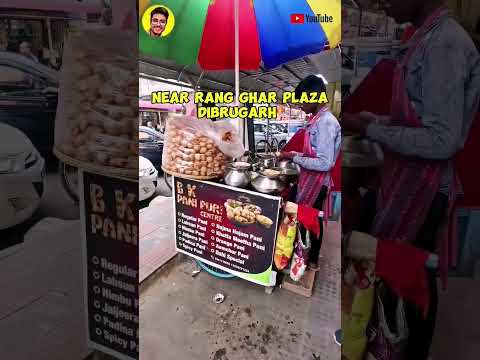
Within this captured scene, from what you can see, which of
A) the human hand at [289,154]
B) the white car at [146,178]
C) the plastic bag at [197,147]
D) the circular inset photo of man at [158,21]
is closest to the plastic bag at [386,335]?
the human hand at [289,154]

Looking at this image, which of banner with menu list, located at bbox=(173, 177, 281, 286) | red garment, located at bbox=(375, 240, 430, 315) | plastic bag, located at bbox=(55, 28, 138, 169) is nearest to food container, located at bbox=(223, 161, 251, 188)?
banner with menu list, located at bbox=(173, 177, 281, 286)

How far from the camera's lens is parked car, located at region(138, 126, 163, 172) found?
25.9 inches

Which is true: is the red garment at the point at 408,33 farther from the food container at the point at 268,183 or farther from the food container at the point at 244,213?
the food container at the point at 244,213

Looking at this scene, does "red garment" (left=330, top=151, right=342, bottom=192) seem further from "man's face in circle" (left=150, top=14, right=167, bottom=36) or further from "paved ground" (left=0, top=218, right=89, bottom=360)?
"paved ground" (left=0, top=218, right=89, bottom=360)

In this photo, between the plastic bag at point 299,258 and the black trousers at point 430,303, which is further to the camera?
the plastic bag at point 299,258

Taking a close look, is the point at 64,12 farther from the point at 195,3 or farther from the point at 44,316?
the point at 44,316

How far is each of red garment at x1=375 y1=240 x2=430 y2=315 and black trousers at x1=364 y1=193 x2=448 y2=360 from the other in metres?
0.01

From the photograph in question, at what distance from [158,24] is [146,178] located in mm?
364

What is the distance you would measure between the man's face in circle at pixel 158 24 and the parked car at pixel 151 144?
0.72ft

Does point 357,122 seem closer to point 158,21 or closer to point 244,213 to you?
point 244,213

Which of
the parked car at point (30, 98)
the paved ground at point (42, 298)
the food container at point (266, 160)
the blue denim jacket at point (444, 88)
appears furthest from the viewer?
the paved ground at point (42, 298)

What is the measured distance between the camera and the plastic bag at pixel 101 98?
0.69 m

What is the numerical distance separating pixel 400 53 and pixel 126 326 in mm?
1049

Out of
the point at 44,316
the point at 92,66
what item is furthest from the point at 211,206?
the point at 44,316
